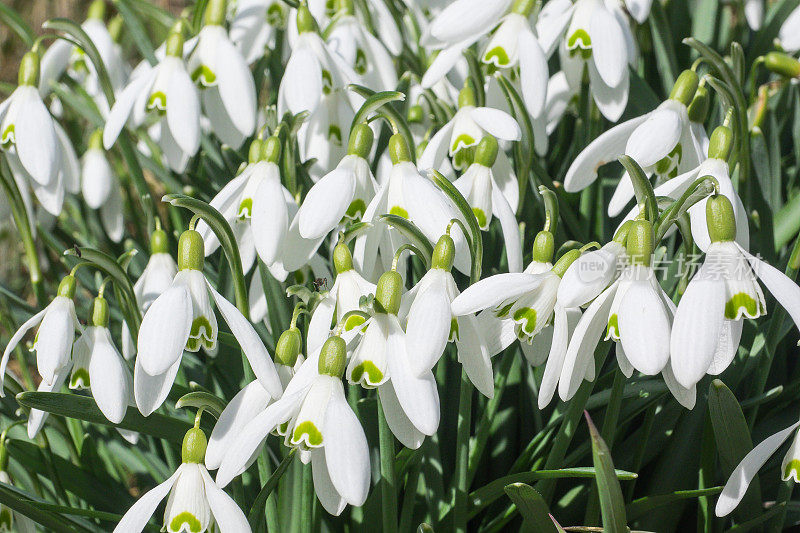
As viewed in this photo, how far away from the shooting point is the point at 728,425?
1.06 meters

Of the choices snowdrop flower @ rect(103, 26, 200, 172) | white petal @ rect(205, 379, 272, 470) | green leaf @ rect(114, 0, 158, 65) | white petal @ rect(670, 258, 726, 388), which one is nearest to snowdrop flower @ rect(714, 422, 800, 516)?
white petal @ rect(670, 258, 726, 388)

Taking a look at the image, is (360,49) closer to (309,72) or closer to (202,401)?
(309,72)

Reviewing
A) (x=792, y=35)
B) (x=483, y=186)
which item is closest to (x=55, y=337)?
(x=483, y=186)

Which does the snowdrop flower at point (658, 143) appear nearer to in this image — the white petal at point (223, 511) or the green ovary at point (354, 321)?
the green ovary at point (354, 321)

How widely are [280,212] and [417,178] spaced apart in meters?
0.19

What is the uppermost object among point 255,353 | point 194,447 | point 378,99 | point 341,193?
point 378,99

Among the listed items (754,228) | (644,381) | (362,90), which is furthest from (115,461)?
(754,228)

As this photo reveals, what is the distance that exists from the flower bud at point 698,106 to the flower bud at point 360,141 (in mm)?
479

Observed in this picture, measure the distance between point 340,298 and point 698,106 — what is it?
62cm

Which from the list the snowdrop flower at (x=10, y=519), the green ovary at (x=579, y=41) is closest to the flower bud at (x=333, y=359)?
the snowdrop flower at (x=10, y=519)

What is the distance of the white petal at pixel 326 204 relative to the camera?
3.41ft

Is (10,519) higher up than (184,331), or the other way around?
(184,331)

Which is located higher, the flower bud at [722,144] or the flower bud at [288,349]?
the flower bud at [722,144]

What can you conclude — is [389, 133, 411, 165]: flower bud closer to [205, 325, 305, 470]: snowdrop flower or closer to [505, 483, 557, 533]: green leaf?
[205, 325, 305, 470]: snowdrop flower
